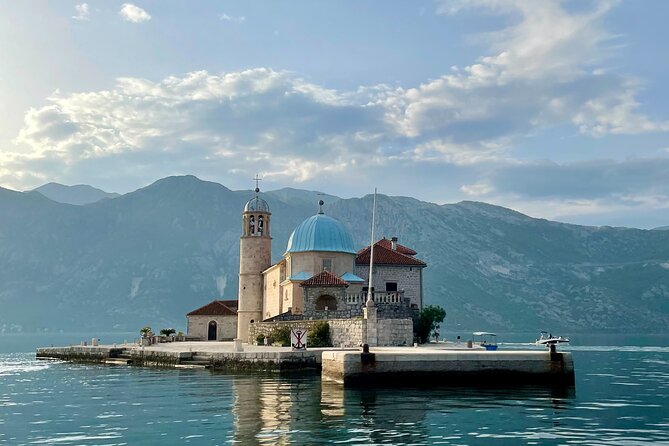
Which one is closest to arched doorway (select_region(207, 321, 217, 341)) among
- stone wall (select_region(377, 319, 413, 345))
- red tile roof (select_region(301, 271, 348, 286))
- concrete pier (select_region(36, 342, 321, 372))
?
concrete pier (select_region(36, 342, 321, 372))

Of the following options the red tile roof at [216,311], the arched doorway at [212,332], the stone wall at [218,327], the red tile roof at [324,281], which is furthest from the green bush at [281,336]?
the arched doorway at [212,332]

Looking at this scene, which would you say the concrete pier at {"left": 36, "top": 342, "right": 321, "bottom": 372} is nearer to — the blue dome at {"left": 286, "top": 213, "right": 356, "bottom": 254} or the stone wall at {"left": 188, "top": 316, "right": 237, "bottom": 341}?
the blue dome at {"left": 286, "top": 213, "right": 356, "bottom": 254}

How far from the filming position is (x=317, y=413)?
1001 inches

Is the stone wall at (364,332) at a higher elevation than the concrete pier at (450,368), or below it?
higher

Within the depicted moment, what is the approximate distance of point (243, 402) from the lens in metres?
28.6

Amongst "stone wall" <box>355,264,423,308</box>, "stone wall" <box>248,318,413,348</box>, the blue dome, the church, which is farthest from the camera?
"stone wall" <box>355,264,423,308</box>

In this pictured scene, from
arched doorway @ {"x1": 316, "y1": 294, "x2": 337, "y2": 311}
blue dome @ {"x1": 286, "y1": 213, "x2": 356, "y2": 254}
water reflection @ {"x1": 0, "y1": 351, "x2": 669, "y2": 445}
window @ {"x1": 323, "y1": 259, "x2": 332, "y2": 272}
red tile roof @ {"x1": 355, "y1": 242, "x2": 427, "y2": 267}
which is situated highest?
blue dome @ {"x1": 286, "y1": 213, "x2": 356, "y2": 254}

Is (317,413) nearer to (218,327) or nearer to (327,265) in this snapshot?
(327,265)

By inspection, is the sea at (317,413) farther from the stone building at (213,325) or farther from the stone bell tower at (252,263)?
the stone building at (213,325)

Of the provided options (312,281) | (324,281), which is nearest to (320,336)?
(312,281)

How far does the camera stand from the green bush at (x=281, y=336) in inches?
2087

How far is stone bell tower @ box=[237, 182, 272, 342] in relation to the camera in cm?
6738

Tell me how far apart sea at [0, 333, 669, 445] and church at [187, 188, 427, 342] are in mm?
13439

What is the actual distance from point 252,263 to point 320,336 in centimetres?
2020
